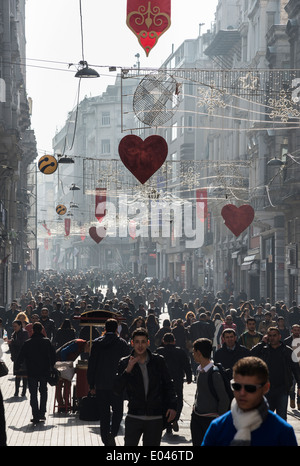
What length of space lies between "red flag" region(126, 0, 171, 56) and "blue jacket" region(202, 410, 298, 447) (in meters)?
13.7

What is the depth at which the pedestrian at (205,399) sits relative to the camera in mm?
9117

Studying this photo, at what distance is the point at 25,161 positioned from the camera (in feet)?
230

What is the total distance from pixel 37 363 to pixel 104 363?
10.3 feet

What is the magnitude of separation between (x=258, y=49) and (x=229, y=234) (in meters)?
15.3

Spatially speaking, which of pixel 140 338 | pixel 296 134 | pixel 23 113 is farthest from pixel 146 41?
pixel 23 113

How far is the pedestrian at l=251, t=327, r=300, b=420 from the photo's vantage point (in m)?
12.3

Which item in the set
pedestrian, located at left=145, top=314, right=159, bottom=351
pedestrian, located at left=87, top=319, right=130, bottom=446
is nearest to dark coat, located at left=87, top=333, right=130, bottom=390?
pedestrian, located at left=87, top=319, right=130, bottom=446

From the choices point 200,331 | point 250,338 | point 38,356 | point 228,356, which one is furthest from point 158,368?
point 200,331

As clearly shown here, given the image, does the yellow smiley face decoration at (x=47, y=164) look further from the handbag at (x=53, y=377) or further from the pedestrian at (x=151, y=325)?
the handbag at (x=53, y=377)

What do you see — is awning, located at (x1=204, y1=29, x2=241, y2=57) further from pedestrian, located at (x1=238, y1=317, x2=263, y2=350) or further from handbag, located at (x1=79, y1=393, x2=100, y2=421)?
handbag, located at (x1=79, y1=393, x2=100, y2=421)

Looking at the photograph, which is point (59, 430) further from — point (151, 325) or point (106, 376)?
point (151, 325)

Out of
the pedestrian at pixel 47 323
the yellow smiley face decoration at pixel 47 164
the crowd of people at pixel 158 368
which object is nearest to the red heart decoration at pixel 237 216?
the yellow smiley face decoration at pixel 47 164
